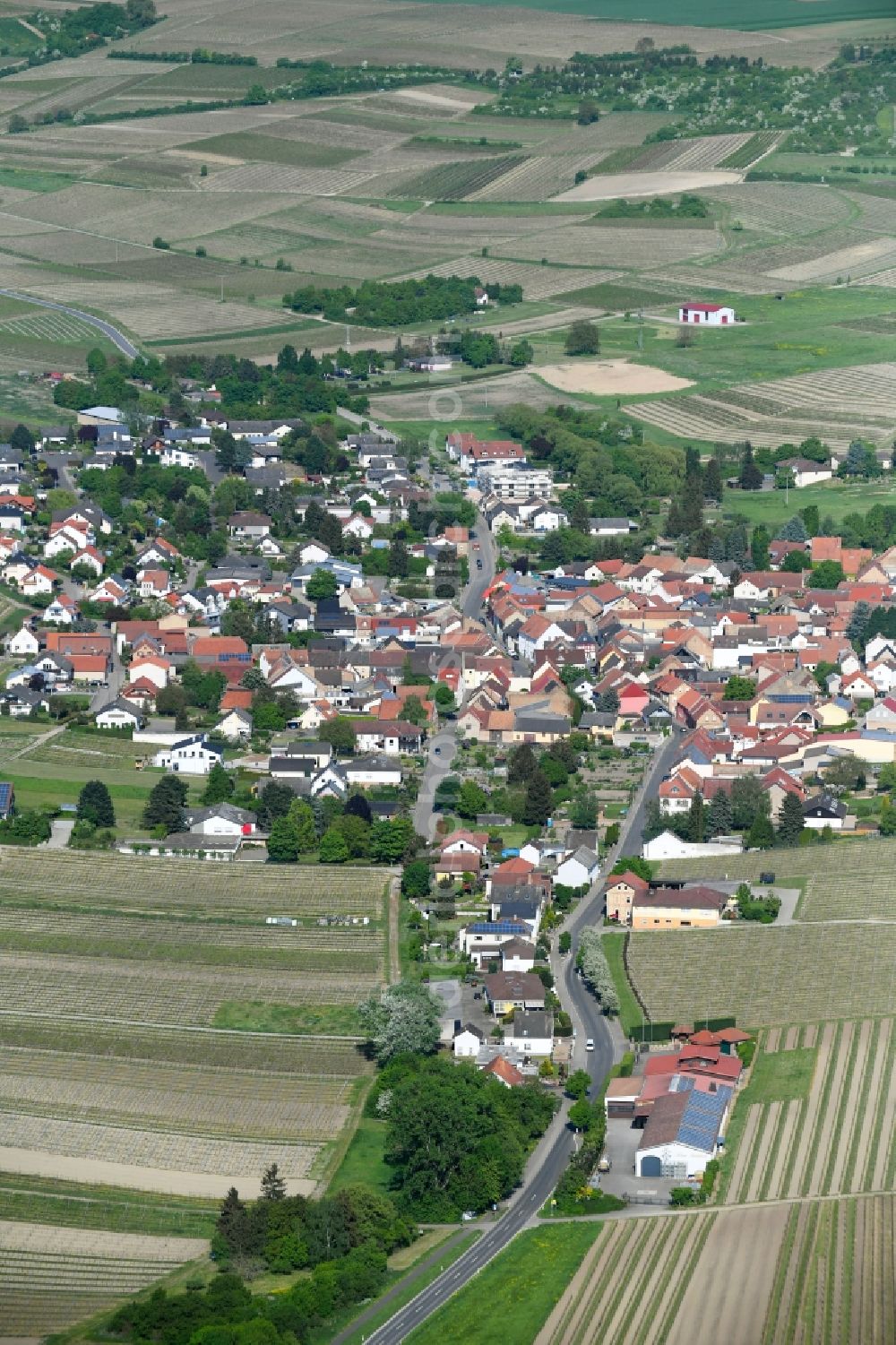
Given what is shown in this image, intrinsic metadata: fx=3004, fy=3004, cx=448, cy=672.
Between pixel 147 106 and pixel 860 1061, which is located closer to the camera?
pixel 860 1061

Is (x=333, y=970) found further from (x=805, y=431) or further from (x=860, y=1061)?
(x=805, y=431)

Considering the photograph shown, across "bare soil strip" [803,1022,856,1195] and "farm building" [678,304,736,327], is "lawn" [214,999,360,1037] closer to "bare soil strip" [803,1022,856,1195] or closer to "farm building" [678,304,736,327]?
"bare soil strip" [803,1022,856,1195]

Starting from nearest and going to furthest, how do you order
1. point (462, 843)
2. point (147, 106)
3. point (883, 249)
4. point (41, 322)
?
point (462, 843) < point (41, 322) < point (883, 249) < point (147, 106)

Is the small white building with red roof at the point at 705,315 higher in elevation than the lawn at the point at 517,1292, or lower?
lower

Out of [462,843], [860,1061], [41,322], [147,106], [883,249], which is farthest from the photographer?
[147,106]

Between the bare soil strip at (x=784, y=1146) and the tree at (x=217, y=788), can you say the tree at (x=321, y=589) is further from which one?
the bare soil strip at (x=784, y=1146)

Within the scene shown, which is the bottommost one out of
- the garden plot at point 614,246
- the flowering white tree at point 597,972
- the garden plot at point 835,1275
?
the garden plot at point 614,246

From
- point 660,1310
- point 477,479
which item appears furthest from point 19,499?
point 660,1310

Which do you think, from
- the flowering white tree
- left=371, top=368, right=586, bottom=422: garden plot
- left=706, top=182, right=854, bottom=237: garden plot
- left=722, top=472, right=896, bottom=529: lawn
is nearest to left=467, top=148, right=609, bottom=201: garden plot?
→ left=706, top=182, right=854, bottom=237: garden plot

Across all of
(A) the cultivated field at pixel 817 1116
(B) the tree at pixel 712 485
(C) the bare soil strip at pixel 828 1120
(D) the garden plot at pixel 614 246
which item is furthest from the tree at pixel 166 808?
(D) the garden plot at pixel 614 246
